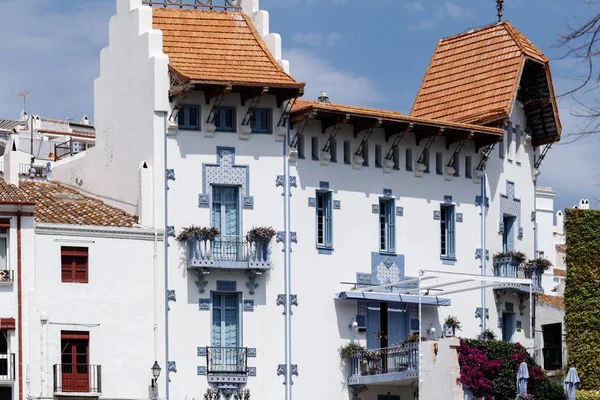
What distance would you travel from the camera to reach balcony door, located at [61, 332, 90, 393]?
40353 mm

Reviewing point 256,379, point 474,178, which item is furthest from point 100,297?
point 474,178

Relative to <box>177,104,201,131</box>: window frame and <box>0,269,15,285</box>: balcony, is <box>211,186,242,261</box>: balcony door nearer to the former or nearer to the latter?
<box>177,104,201,131</box>: window frame

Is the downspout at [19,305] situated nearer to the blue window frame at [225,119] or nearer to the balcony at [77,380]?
the balcony at [77,380]

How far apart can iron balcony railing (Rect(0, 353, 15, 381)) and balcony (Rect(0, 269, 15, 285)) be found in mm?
1912

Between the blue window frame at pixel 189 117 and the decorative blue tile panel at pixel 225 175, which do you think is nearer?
the blue window frame at pixel 189 117

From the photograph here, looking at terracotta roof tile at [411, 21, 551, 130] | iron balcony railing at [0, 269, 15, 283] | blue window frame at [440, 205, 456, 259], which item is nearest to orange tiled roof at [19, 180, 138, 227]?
iron balcony railing at [0, 269, 15, 283]

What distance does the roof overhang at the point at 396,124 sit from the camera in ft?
143

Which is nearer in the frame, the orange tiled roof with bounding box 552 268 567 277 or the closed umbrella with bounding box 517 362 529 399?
the closed umbrella with bounding box 517 362 529 399

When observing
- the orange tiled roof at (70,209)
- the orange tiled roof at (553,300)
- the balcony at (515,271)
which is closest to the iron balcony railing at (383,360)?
the balcony at (515,271)

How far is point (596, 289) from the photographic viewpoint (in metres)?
48.4

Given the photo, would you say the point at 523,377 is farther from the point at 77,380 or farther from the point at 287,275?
the point at 77,380

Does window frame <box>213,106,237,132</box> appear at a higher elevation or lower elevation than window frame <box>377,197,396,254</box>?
higher

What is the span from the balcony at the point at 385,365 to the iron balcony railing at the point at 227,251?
4192 mm

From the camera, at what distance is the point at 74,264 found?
41156 millimetres
